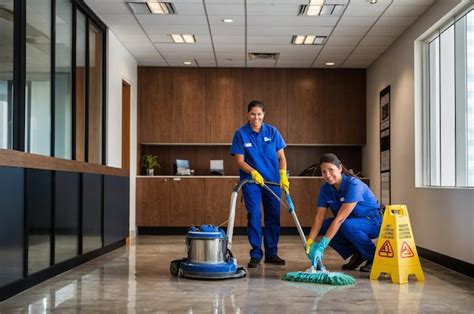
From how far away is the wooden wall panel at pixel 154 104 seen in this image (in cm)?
934

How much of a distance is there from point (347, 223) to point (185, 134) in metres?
4.90

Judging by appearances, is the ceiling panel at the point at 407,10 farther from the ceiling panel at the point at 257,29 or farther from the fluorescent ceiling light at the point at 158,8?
the fluorescent ceiling light at the point at 158,8

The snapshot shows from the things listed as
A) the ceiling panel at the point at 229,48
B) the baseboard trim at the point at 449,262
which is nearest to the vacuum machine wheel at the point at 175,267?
the baseboard trim at the point at 449,262

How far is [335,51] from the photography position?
8.25 metres

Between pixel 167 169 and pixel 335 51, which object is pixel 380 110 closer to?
pixel 335 51

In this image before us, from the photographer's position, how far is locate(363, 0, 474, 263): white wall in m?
5.20

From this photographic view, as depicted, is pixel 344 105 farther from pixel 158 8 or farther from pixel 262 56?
pixel 158 8

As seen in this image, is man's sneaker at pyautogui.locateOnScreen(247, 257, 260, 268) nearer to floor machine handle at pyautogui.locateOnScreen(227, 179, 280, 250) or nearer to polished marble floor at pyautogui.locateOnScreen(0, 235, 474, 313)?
polished marble floor at pyautogui.locateOnScreen(0, 235, 474, 313)

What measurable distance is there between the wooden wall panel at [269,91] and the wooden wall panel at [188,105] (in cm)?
66

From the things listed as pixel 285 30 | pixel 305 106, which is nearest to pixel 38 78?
pixel 285 30

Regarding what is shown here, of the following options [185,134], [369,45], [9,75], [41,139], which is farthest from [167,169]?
[9,75]

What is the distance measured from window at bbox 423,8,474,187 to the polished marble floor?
991 millimetres

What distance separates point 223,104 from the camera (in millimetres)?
9414

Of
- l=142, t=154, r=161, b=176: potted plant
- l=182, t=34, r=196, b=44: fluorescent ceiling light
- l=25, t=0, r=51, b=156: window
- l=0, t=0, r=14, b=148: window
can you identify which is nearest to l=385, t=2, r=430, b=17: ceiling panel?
l=182, t=34, r=196, b=44: fluorescent ceiling light
